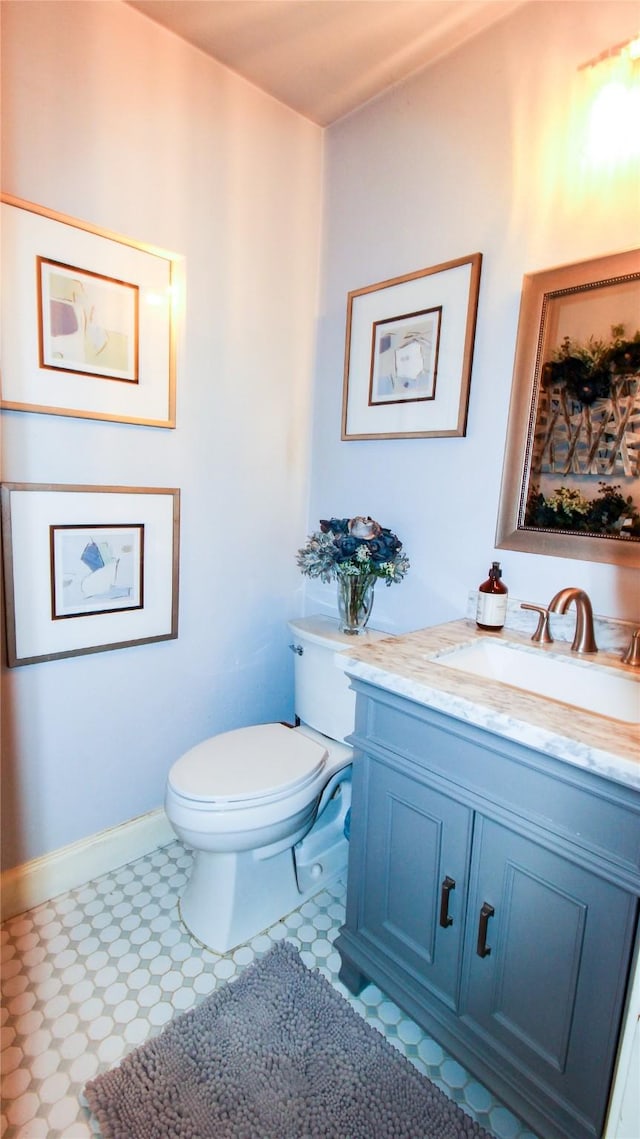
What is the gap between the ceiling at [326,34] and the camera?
1.34 meters

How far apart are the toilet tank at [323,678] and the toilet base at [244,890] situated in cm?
36

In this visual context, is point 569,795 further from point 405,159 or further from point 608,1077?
point 405,159

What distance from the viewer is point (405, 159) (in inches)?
62.7

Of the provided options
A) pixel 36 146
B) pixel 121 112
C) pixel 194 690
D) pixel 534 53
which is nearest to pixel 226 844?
pixel 194 690

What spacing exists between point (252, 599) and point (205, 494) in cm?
41

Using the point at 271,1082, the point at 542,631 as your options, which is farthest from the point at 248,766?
the point at 542,631

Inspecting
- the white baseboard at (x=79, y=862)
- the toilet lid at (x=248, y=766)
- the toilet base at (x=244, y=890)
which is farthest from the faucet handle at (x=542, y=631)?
the white baseboard at (x=79, y=862)

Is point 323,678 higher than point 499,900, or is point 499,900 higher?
point 323,678

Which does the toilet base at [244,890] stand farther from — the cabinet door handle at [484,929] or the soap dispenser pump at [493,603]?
the soap dispenser pump at [493,603]

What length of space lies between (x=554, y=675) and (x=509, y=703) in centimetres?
39

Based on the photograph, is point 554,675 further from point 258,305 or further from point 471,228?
point 258,305

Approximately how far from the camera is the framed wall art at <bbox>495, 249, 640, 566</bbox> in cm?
120

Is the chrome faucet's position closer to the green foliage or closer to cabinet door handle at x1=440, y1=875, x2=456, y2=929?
the green foliage

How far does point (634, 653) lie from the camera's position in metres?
1.16
